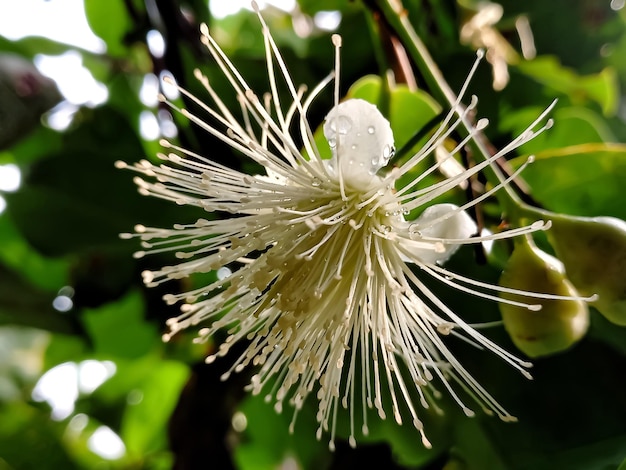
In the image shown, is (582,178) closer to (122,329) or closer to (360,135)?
(360,135)

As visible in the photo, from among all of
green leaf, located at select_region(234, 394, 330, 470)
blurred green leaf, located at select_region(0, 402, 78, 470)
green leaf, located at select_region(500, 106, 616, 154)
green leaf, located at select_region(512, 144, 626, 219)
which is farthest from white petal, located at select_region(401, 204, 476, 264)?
blurred green leaf, located at select_region(0, 402, 78, 470)

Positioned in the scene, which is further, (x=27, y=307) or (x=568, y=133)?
(x=27, y=307)

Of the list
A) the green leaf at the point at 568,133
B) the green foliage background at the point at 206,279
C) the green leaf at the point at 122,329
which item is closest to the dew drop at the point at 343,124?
the green foliage background at the point at 206,279

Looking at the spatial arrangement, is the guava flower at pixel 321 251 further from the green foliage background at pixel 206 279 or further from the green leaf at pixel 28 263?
the green leaf at pixel 28 263

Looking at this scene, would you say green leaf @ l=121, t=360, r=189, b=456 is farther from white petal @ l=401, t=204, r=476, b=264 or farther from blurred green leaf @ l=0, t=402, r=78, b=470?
white petal @ l=401, t=204, r=476, b=264

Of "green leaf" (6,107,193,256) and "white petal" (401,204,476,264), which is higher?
"green leaf" (6,107,193,256)

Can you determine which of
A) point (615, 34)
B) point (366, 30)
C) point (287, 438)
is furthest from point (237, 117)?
point (615, 34)

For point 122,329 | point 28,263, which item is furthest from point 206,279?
point 28,263
